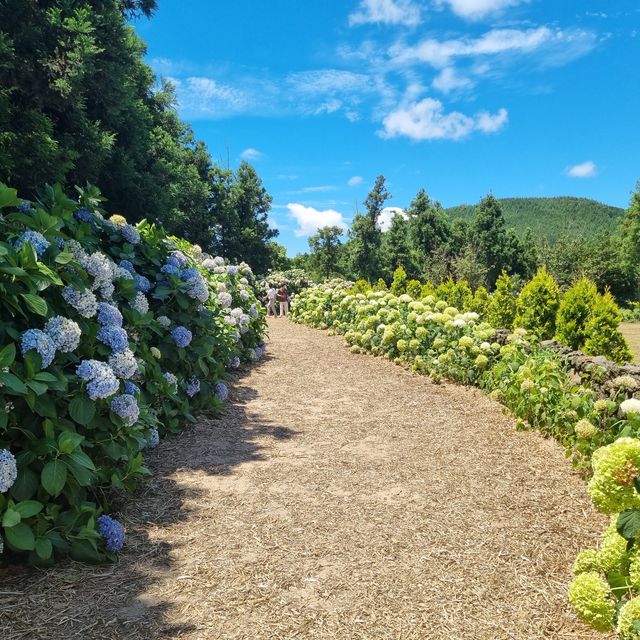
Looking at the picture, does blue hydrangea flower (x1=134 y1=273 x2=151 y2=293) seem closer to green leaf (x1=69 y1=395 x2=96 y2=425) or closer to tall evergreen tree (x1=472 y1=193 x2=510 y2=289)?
green leaf (x1=69 y1=395 x2=96 y2=425)

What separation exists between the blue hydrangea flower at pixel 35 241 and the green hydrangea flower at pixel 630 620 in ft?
9.75

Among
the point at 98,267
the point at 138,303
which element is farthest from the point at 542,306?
the point at 98,267

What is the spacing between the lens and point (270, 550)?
2.66m

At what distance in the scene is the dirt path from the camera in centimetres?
212

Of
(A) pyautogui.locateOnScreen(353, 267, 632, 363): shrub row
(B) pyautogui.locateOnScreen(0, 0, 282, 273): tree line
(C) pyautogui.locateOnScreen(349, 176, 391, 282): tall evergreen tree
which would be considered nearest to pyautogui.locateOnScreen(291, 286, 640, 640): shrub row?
(A) pyautogui.locateOnScreen(353, 267, 632, 363): shrub row

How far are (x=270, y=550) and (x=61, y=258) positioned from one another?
1.87 m

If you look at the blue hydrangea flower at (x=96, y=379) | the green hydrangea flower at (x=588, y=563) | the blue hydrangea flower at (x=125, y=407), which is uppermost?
the blue hydrangea flower at (x=96, y=379)

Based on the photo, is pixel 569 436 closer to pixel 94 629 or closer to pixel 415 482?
pixel 415 482

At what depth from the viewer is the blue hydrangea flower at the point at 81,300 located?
2.63m

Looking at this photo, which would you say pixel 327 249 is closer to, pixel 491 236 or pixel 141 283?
pixel 491 236

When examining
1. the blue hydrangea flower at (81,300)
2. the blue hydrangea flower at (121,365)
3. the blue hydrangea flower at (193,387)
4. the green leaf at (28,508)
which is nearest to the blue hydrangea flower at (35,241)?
the blue hydrangea flower at (81,300)

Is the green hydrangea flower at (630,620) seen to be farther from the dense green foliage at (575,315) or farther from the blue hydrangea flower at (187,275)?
the dense green foliage at (575,315)

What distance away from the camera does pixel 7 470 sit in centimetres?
208

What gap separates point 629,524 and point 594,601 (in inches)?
17.6
